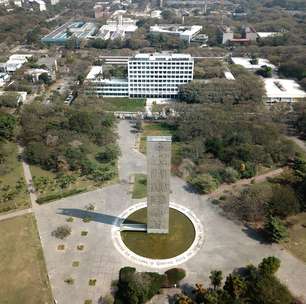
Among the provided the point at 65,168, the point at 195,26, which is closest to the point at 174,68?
the point at 65,168

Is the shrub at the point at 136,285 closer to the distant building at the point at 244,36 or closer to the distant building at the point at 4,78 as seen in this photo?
the distant building at the point at 4,78

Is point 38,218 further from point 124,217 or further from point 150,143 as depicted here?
point 150,143

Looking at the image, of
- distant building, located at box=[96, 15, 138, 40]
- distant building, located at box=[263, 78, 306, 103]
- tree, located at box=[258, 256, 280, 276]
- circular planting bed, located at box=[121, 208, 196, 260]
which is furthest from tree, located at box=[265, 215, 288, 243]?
distant building, located at box=[96, 15, 138, 40]

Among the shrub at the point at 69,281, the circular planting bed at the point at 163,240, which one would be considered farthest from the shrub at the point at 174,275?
the shrub at the point at 69,281

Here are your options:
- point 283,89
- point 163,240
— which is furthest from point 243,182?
point 283,89

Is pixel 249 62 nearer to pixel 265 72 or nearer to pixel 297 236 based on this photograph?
pixel 265 72

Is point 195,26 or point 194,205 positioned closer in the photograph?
point 194,205
